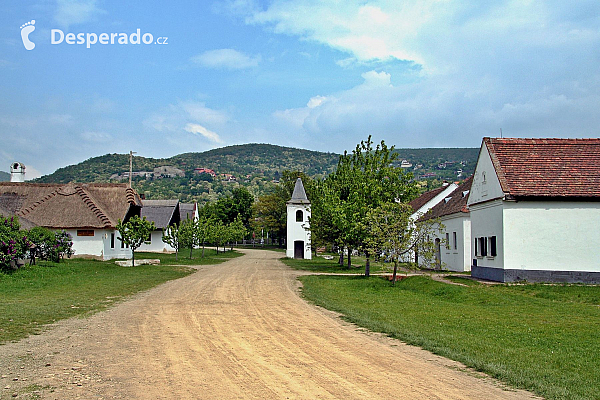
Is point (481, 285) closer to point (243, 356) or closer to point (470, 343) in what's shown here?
point (470, 343)

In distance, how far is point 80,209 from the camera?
38.5 metres

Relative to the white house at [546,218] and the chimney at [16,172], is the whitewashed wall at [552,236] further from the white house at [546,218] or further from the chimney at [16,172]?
the chimney at [16,172]

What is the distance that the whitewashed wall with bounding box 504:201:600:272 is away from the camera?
77.5 feet

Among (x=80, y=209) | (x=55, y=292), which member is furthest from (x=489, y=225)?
(x=80, y=209)

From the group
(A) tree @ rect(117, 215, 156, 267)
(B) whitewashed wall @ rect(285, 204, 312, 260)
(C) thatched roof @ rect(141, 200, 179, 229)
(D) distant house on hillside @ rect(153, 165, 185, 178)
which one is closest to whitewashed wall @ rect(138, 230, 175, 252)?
(C) thatched roof @ rect(141, 200, 179, 229)

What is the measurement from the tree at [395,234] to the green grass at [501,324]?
1.57 metres

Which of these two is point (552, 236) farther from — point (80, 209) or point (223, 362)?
point (80, 209)

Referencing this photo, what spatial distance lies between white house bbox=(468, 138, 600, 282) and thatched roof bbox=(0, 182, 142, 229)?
87.7 feet

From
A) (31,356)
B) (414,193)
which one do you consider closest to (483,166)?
(414,193)

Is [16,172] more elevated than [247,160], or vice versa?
[247,160]

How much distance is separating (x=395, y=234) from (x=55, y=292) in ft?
48.2

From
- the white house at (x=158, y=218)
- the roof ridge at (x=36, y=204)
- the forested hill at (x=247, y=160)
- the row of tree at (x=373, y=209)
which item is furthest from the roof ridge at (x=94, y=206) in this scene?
the forested hill at (x=247, y=160)

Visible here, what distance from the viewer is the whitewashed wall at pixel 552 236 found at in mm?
23625

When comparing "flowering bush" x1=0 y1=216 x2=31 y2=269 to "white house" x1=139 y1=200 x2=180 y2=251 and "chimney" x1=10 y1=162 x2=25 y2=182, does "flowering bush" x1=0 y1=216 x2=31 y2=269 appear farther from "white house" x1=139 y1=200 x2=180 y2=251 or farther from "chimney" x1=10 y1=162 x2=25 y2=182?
"white house" x1=139 y1=200 x2=180 y2=251
